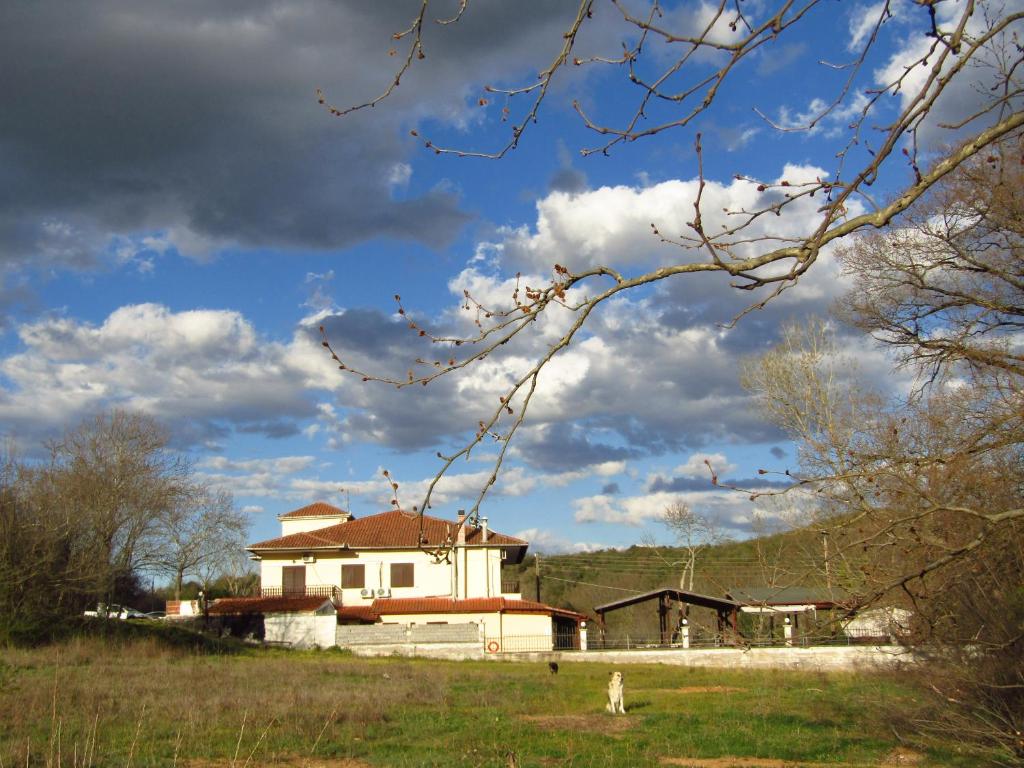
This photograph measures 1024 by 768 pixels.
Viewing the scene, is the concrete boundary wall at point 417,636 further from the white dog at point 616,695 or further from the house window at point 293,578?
the white dog at point 616,695

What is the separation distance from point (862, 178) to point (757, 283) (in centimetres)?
48

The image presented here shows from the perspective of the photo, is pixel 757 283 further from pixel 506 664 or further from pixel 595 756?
pixel 506 664

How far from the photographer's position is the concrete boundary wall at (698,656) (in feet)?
88.6

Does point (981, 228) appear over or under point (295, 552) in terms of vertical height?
over

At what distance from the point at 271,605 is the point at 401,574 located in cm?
627

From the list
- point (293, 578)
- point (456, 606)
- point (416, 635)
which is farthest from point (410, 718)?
point (293, 578)

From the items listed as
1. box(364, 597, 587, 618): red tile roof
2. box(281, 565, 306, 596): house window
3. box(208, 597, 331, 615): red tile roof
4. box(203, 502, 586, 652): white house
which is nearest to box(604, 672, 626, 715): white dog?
box(203, 502, 586, 652): white house

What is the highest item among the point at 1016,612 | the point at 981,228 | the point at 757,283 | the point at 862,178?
the point at 981,228

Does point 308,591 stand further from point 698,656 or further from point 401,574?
point 698,656

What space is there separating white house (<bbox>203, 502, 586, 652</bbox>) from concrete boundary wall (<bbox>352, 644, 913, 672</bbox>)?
12.9 ft

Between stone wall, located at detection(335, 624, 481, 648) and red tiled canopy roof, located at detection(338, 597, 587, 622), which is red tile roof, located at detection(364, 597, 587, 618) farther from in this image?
stone wall, located at detection(335, 624, 481, 648)

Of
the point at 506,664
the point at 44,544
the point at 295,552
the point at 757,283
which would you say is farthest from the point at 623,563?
the point at 757,283

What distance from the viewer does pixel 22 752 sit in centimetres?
945

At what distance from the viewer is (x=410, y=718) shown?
15.5 metres
